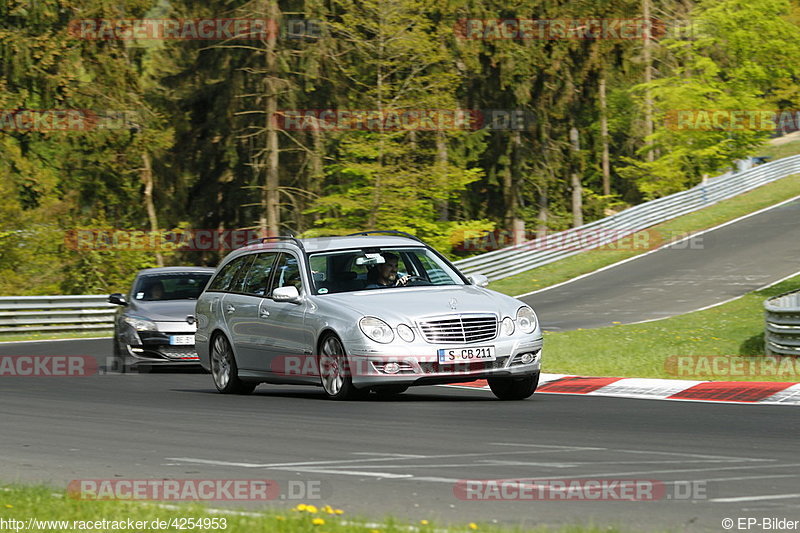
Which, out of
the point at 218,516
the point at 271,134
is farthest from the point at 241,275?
the point at 271,134

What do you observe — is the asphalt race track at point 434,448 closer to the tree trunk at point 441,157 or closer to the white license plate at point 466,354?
the white license plate at point 466,354

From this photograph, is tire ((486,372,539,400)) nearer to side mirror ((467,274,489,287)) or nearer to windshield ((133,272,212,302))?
side mirror ((467,274,489,287))

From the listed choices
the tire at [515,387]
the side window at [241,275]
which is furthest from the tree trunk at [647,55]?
the tire at [515,387]

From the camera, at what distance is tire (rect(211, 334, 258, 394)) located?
15.4m

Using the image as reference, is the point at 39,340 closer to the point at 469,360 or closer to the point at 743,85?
the point at 469,360

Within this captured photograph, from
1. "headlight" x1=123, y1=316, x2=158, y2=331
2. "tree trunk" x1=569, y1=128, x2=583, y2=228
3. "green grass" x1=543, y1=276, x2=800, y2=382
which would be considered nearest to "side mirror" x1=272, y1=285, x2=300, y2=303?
"green grass" x1=543, y1=276, x2=800, y2=382

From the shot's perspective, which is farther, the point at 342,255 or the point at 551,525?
the point at 342,255

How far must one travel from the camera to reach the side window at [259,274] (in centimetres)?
1511

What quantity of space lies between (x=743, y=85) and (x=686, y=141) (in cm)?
382

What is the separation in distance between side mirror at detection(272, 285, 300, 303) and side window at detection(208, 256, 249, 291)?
1991mm

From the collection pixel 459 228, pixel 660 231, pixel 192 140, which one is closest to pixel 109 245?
pixel 192 140

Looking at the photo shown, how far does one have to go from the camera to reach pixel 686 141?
59.9m

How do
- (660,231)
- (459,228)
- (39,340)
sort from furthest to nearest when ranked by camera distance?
Answer: (459,228)
(660,231)
(39,340)

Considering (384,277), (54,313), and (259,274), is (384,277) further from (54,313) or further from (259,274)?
(54,313)
